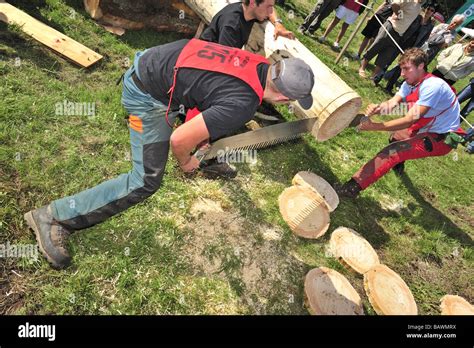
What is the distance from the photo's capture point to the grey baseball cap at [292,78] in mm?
2881

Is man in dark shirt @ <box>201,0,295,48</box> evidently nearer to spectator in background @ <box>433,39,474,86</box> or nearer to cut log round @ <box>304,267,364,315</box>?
cut log round @ <box>304,267,364,315</box>

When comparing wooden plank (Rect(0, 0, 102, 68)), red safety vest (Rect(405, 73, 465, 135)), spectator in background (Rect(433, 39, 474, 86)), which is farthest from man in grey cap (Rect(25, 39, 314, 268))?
spectator in background (Rect(433, 39, 474, 86))

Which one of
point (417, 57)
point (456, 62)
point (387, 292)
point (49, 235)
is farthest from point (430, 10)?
point (49, 235)

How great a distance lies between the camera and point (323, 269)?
4.50 meters

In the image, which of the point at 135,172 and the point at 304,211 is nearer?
the point at 135,172

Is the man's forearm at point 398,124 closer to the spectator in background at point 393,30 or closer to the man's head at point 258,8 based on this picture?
the man's head at point 258,8

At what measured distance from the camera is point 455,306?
4.86 metres

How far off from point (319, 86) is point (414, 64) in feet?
4.72

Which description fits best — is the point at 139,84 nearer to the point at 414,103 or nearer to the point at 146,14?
the point at 414,103

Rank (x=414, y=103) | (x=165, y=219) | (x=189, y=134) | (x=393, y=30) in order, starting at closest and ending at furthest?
(x=189, y=134) < (x=165, y=219) < (x=414, y=103) < (x=393, y=30)

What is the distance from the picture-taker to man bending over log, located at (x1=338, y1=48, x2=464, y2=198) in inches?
198

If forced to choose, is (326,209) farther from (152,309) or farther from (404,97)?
(152,309)

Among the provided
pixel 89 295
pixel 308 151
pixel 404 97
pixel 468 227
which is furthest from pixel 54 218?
pixel 468 227

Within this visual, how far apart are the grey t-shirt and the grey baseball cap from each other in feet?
0.60
